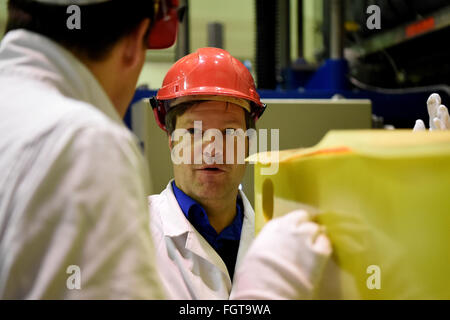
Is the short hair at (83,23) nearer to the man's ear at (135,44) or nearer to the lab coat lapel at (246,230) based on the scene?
the man's ear at (135,44)

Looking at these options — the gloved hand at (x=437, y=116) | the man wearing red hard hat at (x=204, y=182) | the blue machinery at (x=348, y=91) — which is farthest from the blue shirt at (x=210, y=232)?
the gloved hand at (x=437, y=116)

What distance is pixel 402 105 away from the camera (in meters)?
1.22

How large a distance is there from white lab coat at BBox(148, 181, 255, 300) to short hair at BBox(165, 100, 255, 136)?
215 millimetres

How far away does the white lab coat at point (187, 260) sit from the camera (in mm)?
893

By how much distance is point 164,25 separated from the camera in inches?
24.2

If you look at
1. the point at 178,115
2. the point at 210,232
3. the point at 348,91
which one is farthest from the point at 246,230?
the point at 348,91

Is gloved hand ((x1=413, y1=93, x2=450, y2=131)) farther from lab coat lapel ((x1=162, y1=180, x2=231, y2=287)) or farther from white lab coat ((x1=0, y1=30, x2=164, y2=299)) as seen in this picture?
white lab coat ((x1=0, y1=30, x2=164, y2=299))

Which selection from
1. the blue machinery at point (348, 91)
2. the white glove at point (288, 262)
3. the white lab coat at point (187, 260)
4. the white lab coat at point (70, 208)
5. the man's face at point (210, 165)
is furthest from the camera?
the blue machinery at point (348, 91)

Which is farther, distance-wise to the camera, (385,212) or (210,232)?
(210,232)

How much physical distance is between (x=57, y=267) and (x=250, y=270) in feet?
0.83

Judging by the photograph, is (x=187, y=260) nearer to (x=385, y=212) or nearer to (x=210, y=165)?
(x=210, y=165)

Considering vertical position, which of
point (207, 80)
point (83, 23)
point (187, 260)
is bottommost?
point (187, 260)

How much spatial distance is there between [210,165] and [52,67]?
22.2 inches

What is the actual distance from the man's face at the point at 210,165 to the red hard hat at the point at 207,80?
0.12 feet
